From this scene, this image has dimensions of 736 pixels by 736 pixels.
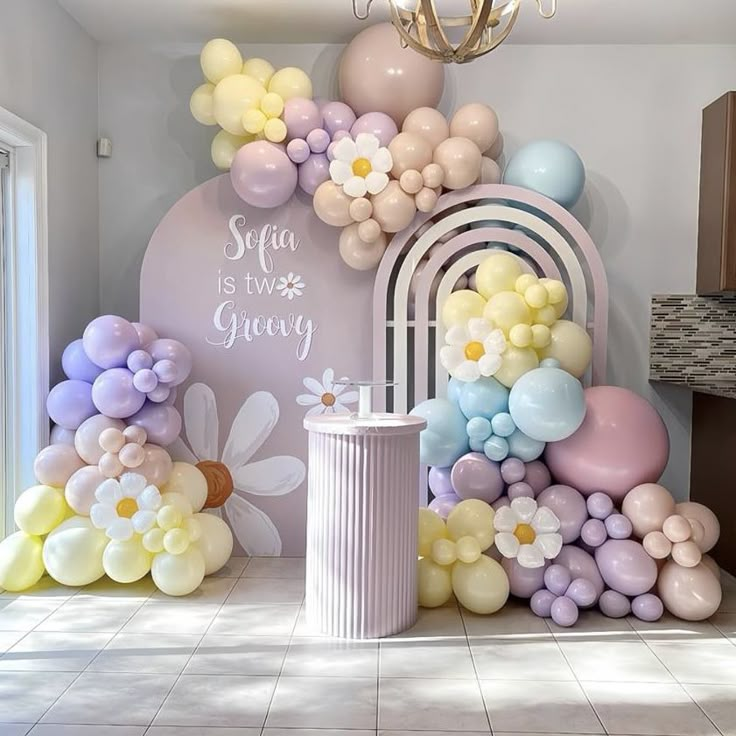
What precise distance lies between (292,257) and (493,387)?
118 cm

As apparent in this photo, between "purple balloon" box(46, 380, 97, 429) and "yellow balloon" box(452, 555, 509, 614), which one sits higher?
"purple balloon" box(46, 380, 97, 429)

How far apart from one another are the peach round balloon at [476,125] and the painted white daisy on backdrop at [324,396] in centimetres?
124

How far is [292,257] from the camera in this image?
4070 mm

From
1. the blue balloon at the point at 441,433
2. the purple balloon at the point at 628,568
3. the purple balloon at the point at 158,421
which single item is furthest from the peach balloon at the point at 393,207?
the purple balloon at the point at 628,568

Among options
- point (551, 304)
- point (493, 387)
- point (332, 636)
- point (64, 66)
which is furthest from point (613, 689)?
point (64, 66)

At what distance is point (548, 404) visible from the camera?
3352 mm

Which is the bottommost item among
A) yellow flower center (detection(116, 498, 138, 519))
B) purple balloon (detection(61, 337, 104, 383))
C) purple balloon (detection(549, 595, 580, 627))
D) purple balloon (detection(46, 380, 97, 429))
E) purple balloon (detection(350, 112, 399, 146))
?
purple balloon (detection(549, 595, 580, 627))

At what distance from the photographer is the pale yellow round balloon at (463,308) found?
143 inches

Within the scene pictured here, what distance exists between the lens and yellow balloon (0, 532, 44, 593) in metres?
3.44

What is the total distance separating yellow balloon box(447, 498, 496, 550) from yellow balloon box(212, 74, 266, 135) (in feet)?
6.32

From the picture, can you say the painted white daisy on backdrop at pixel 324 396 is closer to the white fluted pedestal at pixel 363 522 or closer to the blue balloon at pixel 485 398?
the blue balloon at pixel 485 398

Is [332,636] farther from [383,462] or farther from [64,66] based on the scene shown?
[64,66]

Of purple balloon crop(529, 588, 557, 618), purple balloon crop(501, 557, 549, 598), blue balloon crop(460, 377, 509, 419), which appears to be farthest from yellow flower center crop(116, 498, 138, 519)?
purple balloon crop(529, 588, 557, 618)

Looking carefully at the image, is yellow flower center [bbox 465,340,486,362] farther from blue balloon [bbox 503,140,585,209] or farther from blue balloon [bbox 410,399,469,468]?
blue balloon [bbox 503,140,585,209]
